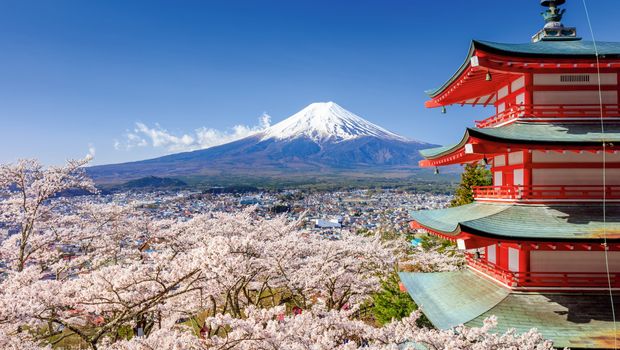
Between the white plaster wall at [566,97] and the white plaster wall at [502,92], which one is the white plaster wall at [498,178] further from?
the white plaster wall at [566,97]

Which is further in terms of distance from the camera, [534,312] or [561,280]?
[561,280]

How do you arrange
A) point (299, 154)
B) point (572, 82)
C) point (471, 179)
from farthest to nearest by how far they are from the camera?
point (299, 154) < point (471, 179) < point (572, 82)

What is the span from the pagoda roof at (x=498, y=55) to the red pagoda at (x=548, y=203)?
0.09 feet

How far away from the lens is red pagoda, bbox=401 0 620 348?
7.17m

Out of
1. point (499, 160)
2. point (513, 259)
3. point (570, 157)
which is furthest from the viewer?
point (499, 160)

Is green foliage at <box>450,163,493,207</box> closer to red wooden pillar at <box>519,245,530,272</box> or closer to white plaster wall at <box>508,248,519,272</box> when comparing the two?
white plaster wall at <box>508,248,519,272</box>

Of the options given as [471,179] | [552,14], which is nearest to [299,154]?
[471,179]

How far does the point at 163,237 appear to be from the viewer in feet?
49.0

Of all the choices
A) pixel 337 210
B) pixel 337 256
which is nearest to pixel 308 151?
pixel 337 210

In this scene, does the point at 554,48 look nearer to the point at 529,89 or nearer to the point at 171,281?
the point at 529,89

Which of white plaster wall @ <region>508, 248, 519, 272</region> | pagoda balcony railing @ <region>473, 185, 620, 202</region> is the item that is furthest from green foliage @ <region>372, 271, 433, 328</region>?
pagoda balcony railing @ <region>473, 185, 620, 202</region>

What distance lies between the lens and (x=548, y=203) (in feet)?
26.4

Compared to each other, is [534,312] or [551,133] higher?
[551,133]

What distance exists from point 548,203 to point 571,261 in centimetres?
118
